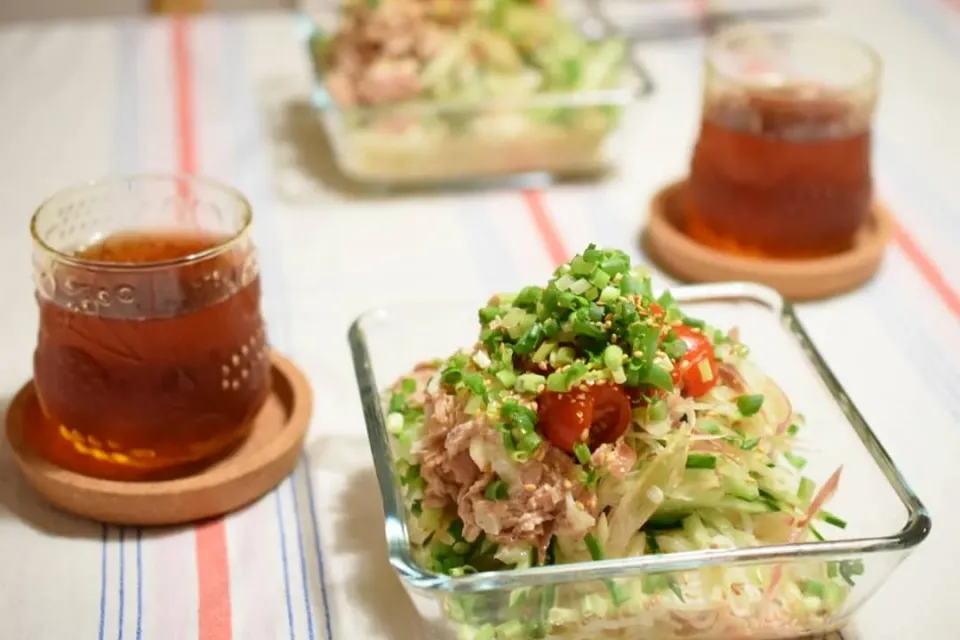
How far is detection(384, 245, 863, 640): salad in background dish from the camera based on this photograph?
0.73 metres

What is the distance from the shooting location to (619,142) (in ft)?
4.72

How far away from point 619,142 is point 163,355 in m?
0.78

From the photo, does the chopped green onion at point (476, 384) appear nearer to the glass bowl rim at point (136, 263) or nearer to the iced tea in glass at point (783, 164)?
the glass bowl rim at point (136, 263)

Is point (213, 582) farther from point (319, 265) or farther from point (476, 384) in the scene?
point (319, 265)

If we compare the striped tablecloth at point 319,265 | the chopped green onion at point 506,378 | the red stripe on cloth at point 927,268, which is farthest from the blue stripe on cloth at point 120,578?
the red stripe on cloth at point 927,268

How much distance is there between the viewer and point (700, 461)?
77 centimetres

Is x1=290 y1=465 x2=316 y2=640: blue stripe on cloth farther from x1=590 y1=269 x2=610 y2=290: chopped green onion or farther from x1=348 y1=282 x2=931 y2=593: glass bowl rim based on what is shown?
x1=590 y1=269 x2=610 y2=290: chopped green onion

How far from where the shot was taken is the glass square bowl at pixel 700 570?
0.69 m

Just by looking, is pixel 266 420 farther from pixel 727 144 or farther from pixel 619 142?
pixel 619 142

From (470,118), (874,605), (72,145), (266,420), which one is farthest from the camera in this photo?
(72,145)

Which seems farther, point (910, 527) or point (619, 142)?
point (619, 142)

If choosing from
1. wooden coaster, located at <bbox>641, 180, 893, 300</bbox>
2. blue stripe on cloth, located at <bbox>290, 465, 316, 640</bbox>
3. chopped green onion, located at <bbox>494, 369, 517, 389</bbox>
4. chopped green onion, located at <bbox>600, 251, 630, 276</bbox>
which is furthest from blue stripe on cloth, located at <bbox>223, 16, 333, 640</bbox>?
wooden coaster, located at <bbox>641, 180, 893, 300</bbox>

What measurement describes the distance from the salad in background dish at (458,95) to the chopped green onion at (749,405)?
63cm

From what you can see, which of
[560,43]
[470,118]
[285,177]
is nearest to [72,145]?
[285,177]
